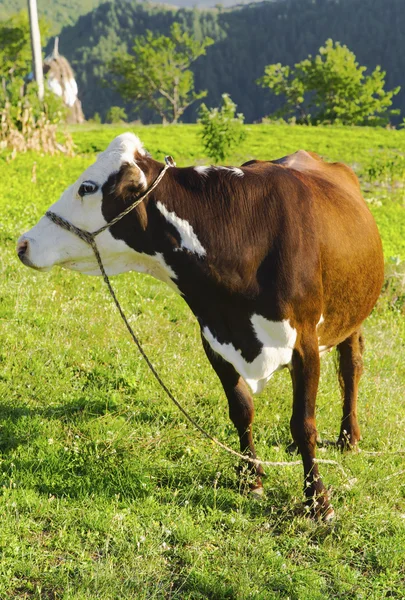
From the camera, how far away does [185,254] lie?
3.59m

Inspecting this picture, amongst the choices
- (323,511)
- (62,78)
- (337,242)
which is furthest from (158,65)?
(323,511)

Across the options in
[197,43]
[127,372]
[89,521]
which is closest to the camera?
[89,521]

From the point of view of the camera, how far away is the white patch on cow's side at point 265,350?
3.66 meters

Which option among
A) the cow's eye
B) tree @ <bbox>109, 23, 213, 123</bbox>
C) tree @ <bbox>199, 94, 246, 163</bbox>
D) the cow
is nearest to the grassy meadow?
the cow

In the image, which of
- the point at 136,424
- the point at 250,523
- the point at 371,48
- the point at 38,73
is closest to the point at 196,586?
the point at 250,523

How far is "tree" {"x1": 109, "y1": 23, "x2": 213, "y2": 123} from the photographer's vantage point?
66.1 m

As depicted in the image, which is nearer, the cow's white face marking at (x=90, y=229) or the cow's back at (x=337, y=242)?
the cow's white face marking at (x=90, y=229)

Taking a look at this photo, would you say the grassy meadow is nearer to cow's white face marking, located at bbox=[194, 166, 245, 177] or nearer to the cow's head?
the cow's head

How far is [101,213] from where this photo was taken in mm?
3510

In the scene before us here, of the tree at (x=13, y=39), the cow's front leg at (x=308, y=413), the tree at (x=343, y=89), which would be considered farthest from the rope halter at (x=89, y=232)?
the tree at (x=13, y=39)

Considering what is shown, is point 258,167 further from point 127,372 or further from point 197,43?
point 197,43

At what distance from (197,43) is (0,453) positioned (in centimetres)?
6694

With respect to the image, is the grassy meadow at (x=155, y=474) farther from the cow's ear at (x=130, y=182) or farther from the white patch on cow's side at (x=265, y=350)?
the cow's ear at (x=130, y=182)

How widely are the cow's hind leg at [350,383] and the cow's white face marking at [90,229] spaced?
6.12 feet
